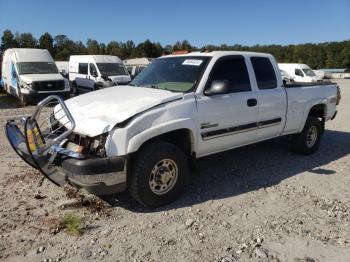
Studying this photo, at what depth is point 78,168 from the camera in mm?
3678

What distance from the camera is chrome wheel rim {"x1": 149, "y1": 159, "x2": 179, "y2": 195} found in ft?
13.7

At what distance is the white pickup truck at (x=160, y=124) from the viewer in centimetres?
380

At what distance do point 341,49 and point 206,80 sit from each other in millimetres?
76978

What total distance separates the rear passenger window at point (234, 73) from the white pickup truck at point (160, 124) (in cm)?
2

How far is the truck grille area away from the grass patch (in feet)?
39.3

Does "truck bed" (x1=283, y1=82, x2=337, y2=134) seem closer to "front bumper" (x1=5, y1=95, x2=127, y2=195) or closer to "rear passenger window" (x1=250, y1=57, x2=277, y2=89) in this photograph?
"rear passenger window" (x1=250, y1=57, x2=277, y2=89)

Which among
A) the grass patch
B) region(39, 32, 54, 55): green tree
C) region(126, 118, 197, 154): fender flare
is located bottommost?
the grass patch

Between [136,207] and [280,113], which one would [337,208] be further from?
[136,207]

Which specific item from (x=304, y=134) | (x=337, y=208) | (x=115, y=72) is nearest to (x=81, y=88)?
(x=115, y=72)

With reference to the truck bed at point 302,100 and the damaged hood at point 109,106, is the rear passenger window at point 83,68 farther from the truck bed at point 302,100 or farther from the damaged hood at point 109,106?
the damaged hood at point 109,106

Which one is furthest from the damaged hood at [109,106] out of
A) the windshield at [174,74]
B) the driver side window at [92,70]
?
the driver side window at [92,70]

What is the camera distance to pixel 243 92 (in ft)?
16.6

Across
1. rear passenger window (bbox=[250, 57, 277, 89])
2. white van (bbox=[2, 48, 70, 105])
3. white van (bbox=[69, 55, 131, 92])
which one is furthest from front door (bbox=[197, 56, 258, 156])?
white van (bbox=[69, 55, 131, 92])

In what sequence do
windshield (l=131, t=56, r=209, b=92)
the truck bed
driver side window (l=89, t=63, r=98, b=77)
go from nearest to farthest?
windshield (l=131, t=56, r=209, b=92)
the truck bed
driver side window (l=89, t=63, r=98, b=77)
